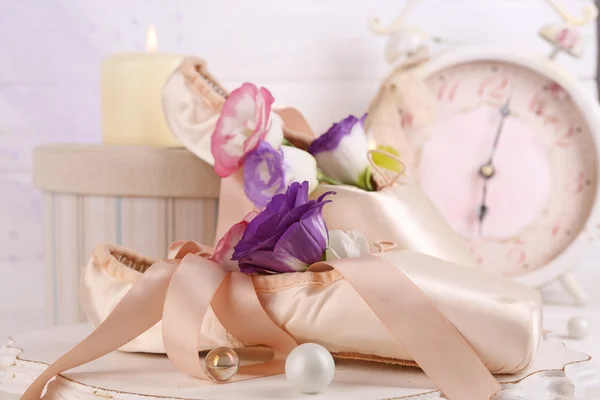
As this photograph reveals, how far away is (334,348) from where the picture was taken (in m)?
0.45

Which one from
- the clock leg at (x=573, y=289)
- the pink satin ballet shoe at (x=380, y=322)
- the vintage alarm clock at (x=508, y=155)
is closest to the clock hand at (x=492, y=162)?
the vintage alarm clock at (x=508, y=155)

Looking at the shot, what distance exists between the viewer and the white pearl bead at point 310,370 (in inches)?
15.4

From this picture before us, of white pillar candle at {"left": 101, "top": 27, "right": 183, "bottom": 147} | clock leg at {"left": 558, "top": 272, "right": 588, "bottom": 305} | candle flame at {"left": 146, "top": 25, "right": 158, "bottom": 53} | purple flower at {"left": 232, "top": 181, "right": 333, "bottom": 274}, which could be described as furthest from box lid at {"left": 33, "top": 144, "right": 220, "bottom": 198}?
clock leg at {"left": 558, "top": 272, "right": 588, "bottom": 305}

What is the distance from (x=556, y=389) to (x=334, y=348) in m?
0.14

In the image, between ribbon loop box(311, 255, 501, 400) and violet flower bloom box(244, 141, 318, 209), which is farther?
violet flower bloom box(244, 141, 318, 209)

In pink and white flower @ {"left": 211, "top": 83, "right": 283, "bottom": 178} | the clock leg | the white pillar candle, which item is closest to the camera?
pink and white flower @ {"left": 211, "top": 83, "right": 283, "bottom": 178}

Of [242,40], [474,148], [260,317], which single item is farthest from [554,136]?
[260,317]

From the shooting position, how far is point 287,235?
44 centimetres

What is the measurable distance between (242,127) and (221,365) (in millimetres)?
232

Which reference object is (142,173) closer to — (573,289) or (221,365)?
(221,365)

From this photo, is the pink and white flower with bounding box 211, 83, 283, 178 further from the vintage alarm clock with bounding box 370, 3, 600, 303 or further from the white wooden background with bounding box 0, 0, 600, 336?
the white wooden background with bounding box 0, 0, 600, 336

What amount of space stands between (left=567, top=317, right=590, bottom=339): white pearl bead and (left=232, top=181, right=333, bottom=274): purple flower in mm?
336

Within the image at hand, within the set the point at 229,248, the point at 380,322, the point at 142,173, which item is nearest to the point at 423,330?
the point at 380,322

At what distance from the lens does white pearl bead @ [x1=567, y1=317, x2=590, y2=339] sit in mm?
666
